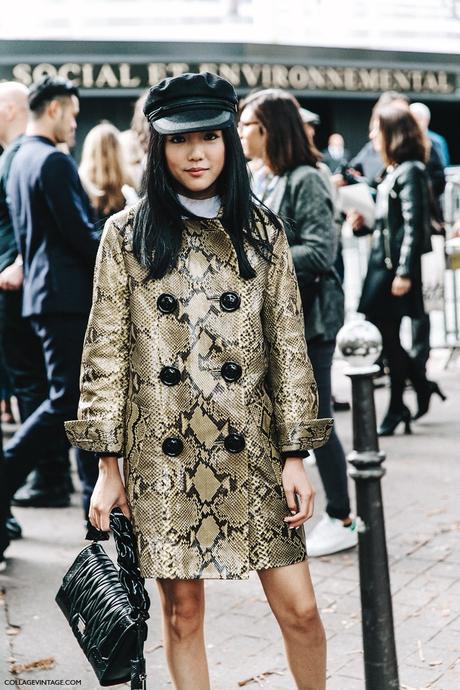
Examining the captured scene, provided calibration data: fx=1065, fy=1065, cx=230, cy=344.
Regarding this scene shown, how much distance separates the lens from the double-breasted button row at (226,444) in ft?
8.92

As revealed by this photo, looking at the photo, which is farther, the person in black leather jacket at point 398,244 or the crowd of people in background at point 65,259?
the person in black leather jacket at point 398,244

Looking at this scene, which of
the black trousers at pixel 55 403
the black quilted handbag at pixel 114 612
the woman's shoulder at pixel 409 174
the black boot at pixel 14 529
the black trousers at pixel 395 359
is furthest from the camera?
the black trousers at pixel 395 359

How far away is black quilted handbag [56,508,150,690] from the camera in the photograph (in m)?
2.68

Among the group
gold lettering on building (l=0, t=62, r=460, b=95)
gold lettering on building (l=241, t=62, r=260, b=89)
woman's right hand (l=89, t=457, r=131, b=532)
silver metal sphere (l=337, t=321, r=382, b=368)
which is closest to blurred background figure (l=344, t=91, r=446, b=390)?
silver metal sphere (l=337, t=321, r=382, b=368)

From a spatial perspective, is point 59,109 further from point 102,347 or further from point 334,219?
point 102,347

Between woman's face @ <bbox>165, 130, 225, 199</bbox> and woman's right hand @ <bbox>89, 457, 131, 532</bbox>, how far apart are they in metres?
0.76

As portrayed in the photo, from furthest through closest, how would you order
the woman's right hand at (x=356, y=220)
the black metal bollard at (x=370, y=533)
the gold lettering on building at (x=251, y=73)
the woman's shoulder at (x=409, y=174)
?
1. the gold lettering on building at (x=251, y=73)
2. the woman's right hand at (x=356, y=220)
3. the woman's shoulder at (x=409, y=174)
4. the black metal bollard at (x=370, y=533)

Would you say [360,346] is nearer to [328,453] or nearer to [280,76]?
[328,453]

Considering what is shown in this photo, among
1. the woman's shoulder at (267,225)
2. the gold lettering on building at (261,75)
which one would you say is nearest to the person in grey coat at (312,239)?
the woman's shoulder at (267,225)

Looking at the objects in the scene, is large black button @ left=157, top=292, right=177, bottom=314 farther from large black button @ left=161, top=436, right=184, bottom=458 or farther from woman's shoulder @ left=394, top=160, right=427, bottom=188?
woman's shoulder @ left=394, top=160, right=427, bottom=188

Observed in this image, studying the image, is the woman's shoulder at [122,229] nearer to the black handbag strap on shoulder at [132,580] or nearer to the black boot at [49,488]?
the black handbag strap on shoulder at [132,580]

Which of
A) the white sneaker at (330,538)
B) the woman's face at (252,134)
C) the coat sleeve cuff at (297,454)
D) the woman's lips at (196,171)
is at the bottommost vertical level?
the white sneaker at (330,538)

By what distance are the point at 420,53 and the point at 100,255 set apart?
2107 centimetres

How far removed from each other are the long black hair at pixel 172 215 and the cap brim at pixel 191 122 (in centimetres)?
6
